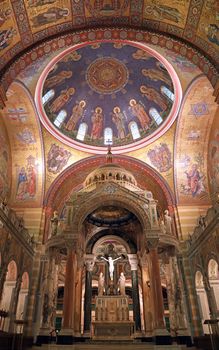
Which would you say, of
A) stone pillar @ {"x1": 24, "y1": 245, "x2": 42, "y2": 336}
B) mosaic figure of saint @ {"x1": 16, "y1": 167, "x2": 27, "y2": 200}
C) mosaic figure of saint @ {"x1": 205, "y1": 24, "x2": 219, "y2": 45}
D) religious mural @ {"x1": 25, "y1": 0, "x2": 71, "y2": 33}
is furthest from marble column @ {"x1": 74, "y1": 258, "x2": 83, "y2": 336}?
mosaic figure of saint @ {"x1": 205, "y1": 24, "x2": 219, "y2": 45}

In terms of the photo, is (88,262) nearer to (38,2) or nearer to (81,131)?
(81,131)

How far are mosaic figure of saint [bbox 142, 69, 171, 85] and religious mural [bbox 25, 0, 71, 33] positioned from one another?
33.3 ft

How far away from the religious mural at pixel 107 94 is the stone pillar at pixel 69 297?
441 inches

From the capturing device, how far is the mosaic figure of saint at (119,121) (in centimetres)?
2336

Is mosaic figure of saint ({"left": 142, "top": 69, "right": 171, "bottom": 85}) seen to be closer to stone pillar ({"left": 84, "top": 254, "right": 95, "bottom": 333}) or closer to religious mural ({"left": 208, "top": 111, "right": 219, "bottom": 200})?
religious mural ({"left": 208, "top": 111, "right": 219, "bottom": 200})

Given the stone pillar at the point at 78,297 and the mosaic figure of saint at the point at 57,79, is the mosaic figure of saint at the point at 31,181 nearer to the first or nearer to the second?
the mosaic figure of saint at the point at 57,79

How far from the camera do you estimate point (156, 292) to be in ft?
44.8

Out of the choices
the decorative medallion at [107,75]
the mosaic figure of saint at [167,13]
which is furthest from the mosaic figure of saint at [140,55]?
the mosaic figure of saint at [167,13]

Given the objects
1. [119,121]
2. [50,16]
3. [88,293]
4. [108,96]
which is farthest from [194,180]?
[50,16]

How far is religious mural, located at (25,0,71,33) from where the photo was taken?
1034 cm

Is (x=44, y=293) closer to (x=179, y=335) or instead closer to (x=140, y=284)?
(x=140, y=284)

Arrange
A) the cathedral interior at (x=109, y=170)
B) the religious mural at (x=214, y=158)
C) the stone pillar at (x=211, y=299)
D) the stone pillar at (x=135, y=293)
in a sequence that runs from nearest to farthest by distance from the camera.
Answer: the cathedral interior at (x=109, y=170)
the stone pillar at (x=211, y=299)
the stone pillar at (x=135, y=293)
the religious mural at (x=214, y=158)

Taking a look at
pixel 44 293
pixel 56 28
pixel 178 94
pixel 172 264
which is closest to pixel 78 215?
pixel 44 293

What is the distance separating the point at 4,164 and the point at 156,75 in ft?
43.1
